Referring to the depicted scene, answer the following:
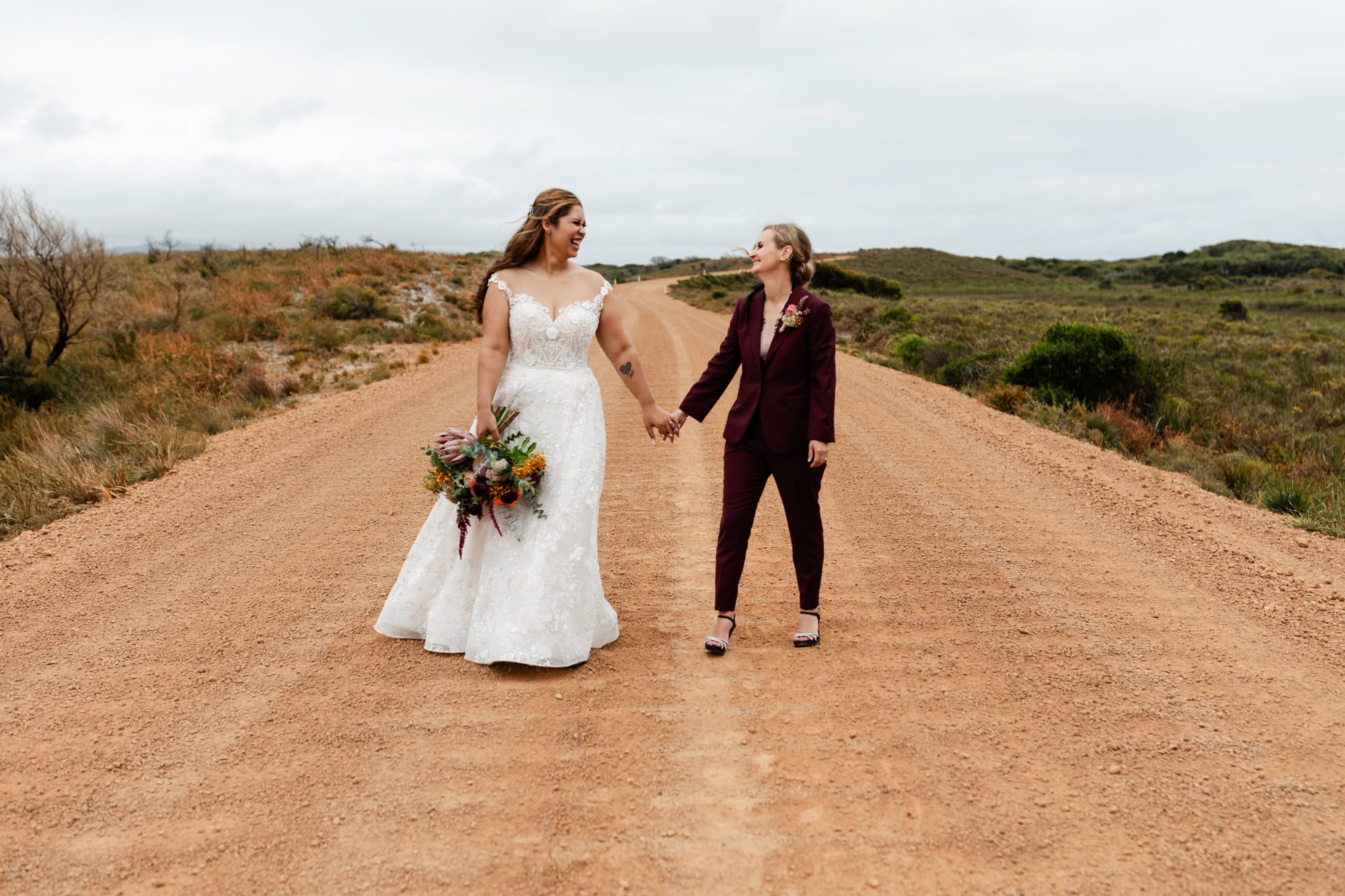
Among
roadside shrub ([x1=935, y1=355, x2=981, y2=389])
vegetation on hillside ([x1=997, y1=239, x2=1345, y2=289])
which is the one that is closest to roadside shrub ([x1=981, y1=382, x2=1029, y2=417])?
roadside shrub ([x1=935, y1=355, x2=981, y2=389])

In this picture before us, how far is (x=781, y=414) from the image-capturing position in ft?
14.6

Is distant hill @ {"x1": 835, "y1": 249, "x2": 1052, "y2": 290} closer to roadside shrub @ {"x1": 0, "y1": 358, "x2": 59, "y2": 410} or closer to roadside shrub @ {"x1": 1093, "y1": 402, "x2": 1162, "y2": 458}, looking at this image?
roadside shrub @ {"x1": 1093, "y1": 402, "x2": 1162, "y2": 458}

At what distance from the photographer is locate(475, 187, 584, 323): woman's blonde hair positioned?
14.6 ft

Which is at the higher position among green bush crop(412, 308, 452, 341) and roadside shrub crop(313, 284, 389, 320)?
roadside shrub crop(313, 284, 389, 320)

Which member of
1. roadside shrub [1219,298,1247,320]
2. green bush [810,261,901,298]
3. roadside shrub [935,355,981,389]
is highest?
green bush [810,261,901,298]

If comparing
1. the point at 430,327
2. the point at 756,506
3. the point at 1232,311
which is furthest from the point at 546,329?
the point at 1232,311

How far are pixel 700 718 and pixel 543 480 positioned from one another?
4.73 ft

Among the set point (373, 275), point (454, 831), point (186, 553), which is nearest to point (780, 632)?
point (454, 831)

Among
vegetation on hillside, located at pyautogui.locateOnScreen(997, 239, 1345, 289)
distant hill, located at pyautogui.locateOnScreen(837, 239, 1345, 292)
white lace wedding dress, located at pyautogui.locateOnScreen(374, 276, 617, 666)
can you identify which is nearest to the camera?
white lace wedding dress, located at pyautogui.locateOnScreen(374, 276, 617, 666)

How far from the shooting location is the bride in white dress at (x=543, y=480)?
4.37 meters

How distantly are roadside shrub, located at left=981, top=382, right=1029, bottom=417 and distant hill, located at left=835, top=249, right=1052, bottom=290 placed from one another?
54.2m

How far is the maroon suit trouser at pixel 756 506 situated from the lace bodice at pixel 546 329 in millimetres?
939

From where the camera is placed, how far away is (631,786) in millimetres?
3357

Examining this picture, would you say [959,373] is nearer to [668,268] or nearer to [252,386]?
[252,386]
